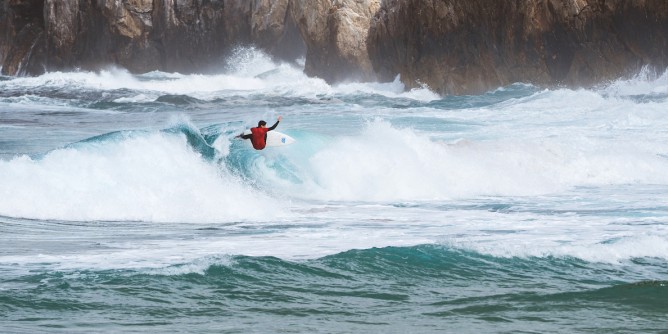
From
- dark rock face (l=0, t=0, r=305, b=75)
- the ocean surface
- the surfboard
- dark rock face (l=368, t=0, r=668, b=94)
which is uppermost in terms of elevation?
dark rock face (l=0, t=0, r=305, b=75)

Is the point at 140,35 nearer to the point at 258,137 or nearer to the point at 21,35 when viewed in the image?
the point at 21,35

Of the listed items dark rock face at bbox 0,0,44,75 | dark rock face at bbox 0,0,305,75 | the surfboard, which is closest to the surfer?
the surfboard

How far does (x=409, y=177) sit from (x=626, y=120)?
8.94m

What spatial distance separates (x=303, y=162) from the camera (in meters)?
16.1

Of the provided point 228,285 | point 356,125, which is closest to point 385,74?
point 356,125

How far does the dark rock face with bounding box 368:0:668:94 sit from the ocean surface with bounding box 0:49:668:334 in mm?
5008

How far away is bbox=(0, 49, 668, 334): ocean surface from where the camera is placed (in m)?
7.57

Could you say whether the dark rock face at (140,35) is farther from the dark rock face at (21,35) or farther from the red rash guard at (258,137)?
the red rash guard at (258,137)

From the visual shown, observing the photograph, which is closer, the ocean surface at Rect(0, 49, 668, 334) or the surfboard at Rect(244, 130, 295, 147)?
the ocean surface at Rect(0, 49, 668, 334)

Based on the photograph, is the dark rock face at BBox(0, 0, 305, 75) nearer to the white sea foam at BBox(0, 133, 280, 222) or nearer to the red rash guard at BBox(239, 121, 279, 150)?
the red rash guard at BBox(239, 121, 279, 150)

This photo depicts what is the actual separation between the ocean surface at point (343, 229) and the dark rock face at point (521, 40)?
5008 mm

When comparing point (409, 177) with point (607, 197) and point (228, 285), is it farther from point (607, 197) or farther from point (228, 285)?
point (228, 285)

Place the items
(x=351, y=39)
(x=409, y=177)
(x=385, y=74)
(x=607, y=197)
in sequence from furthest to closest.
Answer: (x=351, y=39), (x=385, y=74), (x=409, y=177), (x=607, y=197)

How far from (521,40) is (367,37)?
8096 mm
